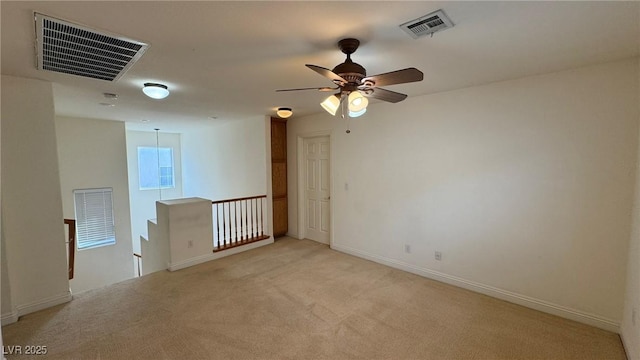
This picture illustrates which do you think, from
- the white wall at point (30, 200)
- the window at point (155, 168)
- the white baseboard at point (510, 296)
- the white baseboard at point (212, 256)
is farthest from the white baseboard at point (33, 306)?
the window at point (155, 168)

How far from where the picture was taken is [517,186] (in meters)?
2.94

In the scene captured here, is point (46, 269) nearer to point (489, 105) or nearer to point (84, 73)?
point (84, 73)

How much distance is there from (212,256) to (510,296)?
13.3 feet

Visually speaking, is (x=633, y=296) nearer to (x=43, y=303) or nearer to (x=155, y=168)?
(x=43, y=303)

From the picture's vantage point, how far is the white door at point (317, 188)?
16.6 ft

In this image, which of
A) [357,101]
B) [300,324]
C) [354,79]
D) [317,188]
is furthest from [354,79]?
[317,188]

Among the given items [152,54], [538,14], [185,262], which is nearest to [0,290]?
[185,262]

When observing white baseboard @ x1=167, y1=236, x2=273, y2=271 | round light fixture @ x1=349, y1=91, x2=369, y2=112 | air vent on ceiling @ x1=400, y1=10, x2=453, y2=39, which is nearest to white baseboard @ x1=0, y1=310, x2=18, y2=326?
white baseboard @ x1=167, y1=236, x2=273, y2=271

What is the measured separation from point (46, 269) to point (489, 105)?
16.8ft

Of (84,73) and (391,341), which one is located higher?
(84,73)

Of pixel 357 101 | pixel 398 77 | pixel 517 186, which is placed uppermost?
pixel 398 77

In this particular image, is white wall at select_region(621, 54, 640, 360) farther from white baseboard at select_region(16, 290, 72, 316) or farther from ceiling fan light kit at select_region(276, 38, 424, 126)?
white baseboard at select_region(16, 290, 72, 316)

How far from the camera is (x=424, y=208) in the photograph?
366cm

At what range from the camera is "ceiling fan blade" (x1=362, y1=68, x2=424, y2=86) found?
5.65ft
